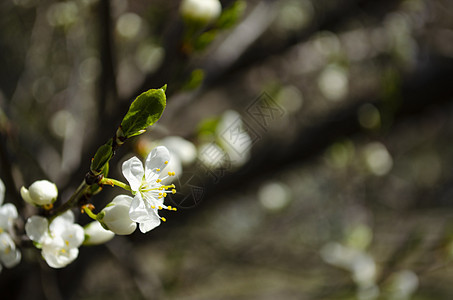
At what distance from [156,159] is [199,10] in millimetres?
368

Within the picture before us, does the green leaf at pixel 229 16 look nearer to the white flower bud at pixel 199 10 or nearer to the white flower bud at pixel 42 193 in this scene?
the white flower bud at pixel 199 10

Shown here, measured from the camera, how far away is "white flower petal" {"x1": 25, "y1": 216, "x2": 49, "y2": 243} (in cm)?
56

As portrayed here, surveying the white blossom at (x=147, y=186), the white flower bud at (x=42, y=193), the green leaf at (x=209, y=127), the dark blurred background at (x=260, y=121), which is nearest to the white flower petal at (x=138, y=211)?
the white blossom at (x=147, y=186)

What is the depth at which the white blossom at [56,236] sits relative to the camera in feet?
1.84

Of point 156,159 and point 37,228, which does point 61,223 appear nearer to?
point 37,228

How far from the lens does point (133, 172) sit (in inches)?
19.7

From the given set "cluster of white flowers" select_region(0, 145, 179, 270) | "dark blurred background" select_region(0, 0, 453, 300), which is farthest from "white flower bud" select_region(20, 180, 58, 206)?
"dark blurred background" select_region(0, 0, 453, 300)

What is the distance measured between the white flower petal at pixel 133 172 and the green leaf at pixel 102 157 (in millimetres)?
33

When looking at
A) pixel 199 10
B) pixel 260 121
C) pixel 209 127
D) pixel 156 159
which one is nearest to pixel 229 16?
pixel 199 10

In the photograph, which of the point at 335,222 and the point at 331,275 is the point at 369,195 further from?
the point at 331,275

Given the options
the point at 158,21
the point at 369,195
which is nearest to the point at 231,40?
the point at 158,21

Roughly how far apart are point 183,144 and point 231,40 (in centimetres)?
58

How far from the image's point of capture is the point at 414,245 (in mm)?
1154

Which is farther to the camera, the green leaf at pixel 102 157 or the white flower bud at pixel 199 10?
the white flower bud at pixel 199 10
